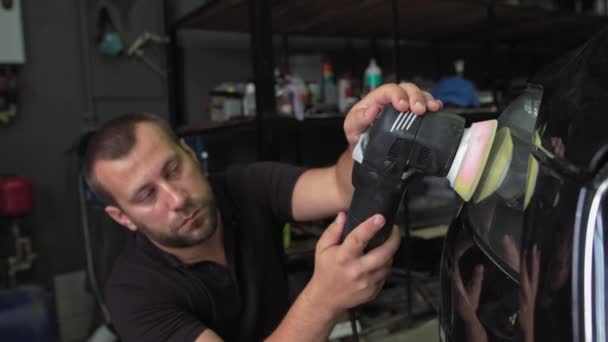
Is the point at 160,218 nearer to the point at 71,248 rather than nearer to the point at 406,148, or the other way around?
the point at 406,148

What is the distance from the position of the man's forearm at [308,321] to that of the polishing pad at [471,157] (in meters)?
0.24

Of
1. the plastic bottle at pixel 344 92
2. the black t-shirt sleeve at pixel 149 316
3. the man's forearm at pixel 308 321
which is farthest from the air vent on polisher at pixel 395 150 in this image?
the plastic bottle at pixel 344 92

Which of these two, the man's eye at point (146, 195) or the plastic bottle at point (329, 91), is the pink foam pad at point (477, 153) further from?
the plastic bottle at point (329, 91)

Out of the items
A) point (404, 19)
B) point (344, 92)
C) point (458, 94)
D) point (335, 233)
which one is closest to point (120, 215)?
point (335, 233)

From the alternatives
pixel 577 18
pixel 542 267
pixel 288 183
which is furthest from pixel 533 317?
pixel 577 18

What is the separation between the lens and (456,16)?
205 cm

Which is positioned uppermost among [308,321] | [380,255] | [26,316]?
[380,255]

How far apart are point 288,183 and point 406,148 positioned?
1.91 feet

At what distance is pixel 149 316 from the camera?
891 millimetres

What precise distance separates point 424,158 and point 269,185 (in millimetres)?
636

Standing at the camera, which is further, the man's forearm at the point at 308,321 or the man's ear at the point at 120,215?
the man's ear at the point at 120,215

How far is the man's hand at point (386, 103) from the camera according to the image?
1.74 feet

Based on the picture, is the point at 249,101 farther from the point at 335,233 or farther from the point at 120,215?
the point at 335,233

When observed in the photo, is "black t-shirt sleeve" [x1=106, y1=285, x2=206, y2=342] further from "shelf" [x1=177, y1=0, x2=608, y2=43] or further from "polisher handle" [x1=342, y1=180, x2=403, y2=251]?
"shelf" [x1=177, y1=0, x2=608, y2=43]
